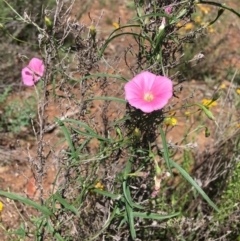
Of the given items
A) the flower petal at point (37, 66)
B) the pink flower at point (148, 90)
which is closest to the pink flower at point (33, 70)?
the flower petal at point (37, 66)

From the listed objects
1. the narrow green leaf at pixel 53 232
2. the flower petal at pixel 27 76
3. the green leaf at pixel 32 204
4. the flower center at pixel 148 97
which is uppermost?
the flower petal at pixel 27 76

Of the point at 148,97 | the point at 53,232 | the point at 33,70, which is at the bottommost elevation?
the point at 53,232

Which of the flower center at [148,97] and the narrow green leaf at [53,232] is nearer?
the flower center at [148,97]

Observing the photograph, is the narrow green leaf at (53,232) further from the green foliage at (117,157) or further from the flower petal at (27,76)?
the flower petal at (27,76)

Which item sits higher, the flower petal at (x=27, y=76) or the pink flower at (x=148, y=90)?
the flower petal at (x=27, y=76)

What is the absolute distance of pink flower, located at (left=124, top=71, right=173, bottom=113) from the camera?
1.28 metres

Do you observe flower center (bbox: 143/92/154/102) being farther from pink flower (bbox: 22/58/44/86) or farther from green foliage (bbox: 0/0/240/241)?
pink flower (bbox: 22/58/44/86)

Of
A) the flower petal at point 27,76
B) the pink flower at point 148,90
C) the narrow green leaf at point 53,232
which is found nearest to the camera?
the pink flower at point 148,90

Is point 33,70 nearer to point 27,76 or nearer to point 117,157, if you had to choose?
point 27,76

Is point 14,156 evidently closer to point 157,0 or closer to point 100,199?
point 100,199

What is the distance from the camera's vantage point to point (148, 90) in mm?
1334

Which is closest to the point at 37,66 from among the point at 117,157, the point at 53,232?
the point at 117,157

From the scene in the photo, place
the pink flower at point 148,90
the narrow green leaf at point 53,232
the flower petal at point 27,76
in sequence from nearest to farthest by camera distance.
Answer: the pink flower at point 148,90 < the narrow green leaf at point 53,232 < the flower petal at point 27,76

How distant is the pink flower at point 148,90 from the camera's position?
1275mm
